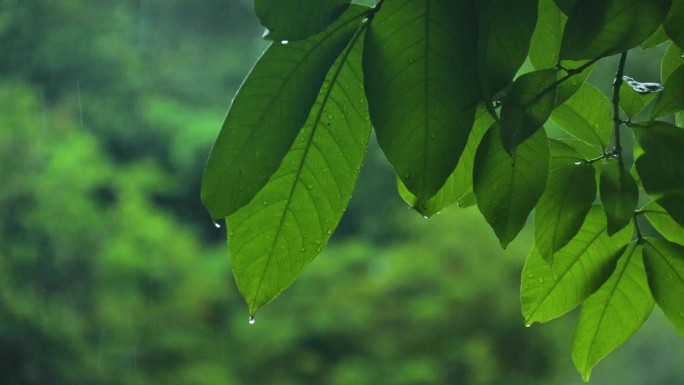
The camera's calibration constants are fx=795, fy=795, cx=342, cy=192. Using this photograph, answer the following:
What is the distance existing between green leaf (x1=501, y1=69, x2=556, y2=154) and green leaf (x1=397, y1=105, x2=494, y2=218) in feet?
0.16

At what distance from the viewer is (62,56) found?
441 cm

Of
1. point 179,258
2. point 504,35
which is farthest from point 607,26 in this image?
point 179,258

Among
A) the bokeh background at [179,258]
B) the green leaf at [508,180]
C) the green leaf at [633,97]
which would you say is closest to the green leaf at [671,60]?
the green leaf at [633,97]

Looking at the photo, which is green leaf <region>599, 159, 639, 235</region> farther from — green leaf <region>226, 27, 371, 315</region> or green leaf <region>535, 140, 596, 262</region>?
green leaf <region>226, 27, 371, 315</region>

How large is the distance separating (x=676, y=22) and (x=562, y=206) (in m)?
0.09

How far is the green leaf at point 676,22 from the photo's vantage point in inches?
13.4

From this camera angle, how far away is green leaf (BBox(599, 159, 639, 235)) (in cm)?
36

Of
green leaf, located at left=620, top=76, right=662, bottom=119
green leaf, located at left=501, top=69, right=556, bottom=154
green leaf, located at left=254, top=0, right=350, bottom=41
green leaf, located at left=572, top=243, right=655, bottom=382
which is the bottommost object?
green leaf, located at left=572, top=243, right=655, bottom=382

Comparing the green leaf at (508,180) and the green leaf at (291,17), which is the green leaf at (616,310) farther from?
the green leaf at (291,17)

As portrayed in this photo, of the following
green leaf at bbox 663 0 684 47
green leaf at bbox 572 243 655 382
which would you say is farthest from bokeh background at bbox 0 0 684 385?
green leaf at bbox 663 0 684 47

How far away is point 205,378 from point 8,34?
2023 millimetres

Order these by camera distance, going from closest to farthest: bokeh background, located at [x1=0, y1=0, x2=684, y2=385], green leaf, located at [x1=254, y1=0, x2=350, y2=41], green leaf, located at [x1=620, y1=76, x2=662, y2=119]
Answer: green leaf, located at [x1=254, y1=0, x2=350, y2=41] < green leaf, located at [x1=620, y1=76, x2=662, y2=119] < bokeh background, located at [x1=0, y1=0, x2=684, y2=385]

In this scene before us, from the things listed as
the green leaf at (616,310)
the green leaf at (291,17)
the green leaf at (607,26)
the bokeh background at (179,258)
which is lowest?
the bokeh background at (179,258)

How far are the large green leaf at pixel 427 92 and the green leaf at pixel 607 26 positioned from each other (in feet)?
0.13
